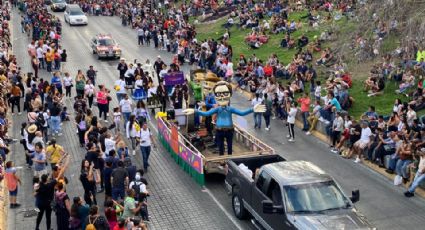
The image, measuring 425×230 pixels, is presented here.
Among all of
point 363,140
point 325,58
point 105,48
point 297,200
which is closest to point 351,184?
point 363,140

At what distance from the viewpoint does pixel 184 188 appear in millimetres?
18578

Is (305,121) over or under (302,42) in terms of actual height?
under

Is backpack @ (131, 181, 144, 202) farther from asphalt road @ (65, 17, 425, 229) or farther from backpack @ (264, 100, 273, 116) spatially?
backpack @ (264, 100, 273, 116)

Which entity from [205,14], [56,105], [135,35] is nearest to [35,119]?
[56,105]

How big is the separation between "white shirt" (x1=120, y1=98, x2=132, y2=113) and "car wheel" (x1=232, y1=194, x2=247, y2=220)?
833 cm

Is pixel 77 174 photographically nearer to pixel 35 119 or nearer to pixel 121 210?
pixel 35 119

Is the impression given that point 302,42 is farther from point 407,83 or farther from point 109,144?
point 109,144

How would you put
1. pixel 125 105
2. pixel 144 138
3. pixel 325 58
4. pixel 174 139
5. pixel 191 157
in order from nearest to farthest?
1. pixel 191 157
2. pixel 144 138
3. pixel 174 139
4. pixel 125 105
5. pixel 325 58

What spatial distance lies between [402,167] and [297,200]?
6.17 metres

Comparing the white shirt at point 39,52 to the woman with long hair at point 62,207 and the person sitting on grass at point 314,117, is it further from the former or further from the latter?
the woman with long hair at point 62,207

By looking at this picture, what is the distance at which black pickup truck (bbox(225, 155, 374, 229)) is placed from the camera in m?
12.9

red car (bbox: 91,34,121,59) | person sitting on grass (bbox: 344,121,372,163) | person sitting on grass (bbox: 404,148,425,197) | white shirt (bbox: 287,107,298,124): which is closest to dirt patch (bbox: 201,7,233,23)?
red car (bbox: 91,34,121,59)

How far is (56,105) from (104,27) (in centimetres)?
3204

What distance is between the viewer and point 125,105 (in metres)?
23.4
